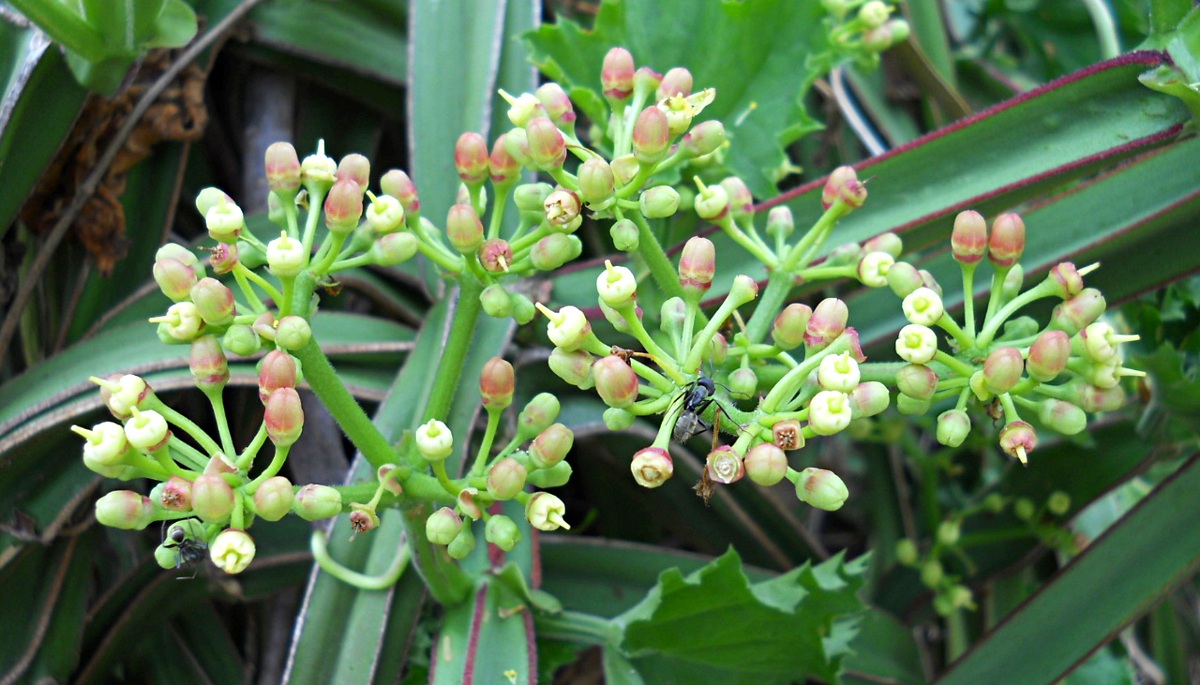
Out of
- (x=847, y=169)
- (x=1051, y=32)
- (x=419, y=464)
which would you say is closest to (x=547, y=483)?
(x=419, y=464)

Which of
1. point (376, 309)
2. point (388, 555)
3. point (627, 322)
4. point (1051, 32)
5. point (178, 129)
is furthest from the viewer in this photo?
point (1051, 32)

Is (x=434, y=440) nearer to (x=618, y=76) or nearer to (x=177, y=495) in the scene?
(x=177, y=495)

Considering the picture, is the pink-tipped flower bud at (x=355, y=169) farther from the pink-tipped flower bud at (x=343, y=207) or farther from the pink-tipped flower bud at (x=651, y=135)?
the pink-tipped flower bud at (x=651, y=135)

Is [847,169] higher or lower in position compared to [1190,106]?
higher

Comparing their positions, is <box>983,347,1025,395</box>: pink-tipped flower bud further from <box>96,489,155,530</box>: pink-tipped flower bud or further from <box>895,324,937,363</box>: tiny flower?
<box>96,489,155,530</box>: pink-tipped flower bud

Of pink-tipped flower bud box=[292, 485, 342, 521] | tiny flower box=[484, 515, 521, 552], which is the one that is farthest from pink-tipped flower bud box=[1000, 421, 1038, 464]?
pink-tipped flower bud box=[292, 485, 342, 521]

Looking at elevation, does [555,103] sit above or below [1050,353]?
above

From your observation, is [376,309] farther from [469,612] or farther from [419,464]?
[419,464]

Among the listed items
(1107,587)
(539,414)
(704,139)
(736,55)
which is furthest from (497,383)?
(1107,587)
